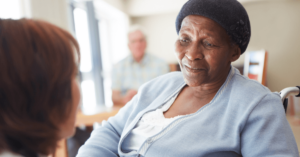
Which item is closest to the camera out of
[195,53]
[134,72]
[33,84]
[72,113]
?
[33,84]

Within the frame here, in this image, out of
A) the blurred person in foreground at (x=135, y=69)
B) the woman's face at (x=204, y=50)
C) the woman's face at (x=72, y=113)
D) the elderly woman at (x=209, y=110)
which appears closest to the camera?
the woman's face at (x=72, y=113)

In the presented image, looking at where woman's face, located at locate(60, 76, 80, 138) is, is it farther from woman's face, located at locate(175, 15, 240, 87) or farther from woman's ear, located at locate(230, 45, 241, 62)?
woman's ear, located at locate(230, 45, 241, 62)

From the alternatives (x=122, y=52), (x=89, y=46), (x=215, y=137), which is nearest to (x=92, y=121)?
(x=215, y=137)

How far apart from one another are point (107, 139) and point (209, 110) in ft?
1.61

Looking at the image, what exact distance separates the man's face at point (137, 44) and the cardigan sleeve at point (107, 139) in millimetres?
1617

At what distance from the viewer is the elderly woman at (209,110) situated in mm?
660

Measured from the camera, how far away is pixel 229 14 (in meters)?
0.71

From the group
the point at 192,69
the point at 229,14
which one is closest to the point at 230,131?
the point at 192,69

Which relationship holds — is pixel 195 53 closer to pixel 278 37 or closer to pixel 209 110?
pixel 209 110

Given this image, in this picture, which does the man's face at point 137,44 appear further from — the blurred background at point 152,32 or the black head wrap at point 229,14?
the black head wrap at point 229,14

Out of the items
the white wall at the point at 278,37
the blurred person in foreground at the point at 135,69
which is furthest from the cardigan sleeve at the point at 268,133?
the blurred person in foreground at the point at 135,69

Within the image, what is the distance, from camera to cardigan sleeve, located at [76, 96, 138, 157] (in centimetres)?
86

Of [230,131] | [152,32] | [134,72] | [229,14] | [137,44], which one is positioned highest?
[229,14]

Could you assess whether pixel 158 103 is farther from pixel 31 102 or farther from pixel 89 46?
pixel 89 46
